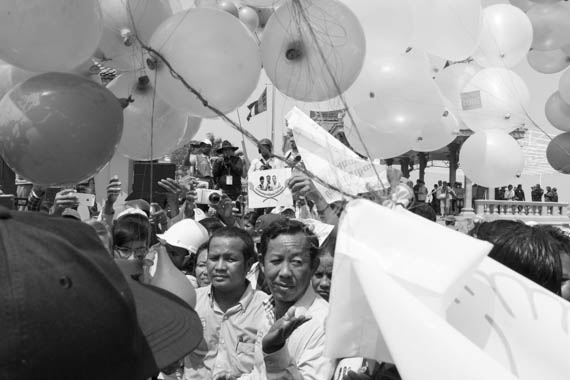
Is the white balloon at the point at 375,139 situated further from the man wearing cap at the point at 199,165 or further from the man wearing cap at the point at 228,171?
the man wearing cap at the point at 199,165

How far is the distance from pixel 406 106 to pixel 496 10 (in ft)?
4.02

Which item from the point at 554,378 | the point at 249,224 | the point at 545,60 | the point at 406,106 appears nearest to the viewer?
the point at 554,378

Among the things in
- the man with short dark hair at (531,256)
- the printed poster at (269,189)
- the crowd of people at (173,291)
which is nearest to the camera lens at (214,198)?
the printed poster at (269,189)

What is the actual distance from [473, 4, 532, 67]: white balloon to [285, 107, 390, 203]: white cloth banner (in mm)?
1592

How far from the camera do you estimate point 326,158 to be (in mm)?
2709

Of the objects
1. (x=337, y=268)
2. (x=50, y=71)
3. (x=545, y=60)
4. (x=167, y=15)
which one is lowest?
(x=337, y=268)

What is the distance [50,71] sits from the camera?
2.02m

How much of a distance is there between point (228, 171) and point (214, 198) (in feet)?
6.98

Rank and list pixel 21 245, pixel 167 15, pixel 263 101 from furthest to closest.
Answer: pixel 263 101 < pixel 167 15 < pixel 21 245

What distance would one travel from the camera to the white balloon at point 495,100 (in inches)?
146

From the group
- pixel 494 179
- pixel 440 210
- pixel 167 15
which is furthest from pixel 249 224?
pixel 440 210

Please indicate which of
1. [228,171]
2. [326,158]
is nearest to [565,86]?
[326,158]

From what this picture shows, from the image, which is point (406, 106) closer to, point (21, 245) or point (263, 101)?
point (263, 101)

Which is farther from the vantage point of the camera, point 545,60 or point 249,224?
point 249,224
